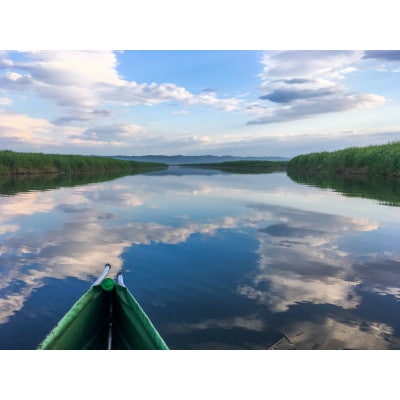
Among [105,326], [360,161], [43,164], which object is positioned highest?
[360,161]

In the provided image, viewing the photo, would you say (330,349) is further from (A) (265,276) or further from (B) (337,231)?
(B) (337,231)

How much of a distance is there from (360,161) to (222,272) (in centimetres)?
2728

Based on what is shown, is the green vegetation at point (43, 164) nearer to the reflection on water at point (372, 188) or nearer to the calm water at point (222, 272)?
the calm water at point (222, 272)

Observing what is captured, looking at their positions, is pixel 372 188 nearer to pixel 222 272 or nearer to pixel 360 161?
pixel 360 161

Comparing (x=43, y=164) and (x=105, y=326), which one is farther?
(x=43, y=164)

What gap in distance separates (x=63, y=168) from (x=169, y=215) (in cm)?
2896

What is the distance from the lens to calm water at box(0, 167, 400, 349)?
3.89 meters

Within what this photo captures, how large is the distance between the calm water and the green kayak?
0.43 metres

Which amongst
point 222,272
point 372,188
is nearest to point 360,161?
point 372,188

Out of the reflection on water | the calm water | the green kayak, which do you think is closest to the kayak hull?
the green kayak

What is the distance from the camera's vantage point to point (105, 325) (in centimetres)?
384

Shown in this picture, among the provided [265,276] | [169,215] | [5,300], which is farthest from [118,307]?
[169,215]

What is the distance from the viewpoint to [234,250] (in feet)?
22.9

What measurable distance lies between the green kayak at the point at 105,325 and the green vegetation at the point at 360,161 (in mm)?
25573
